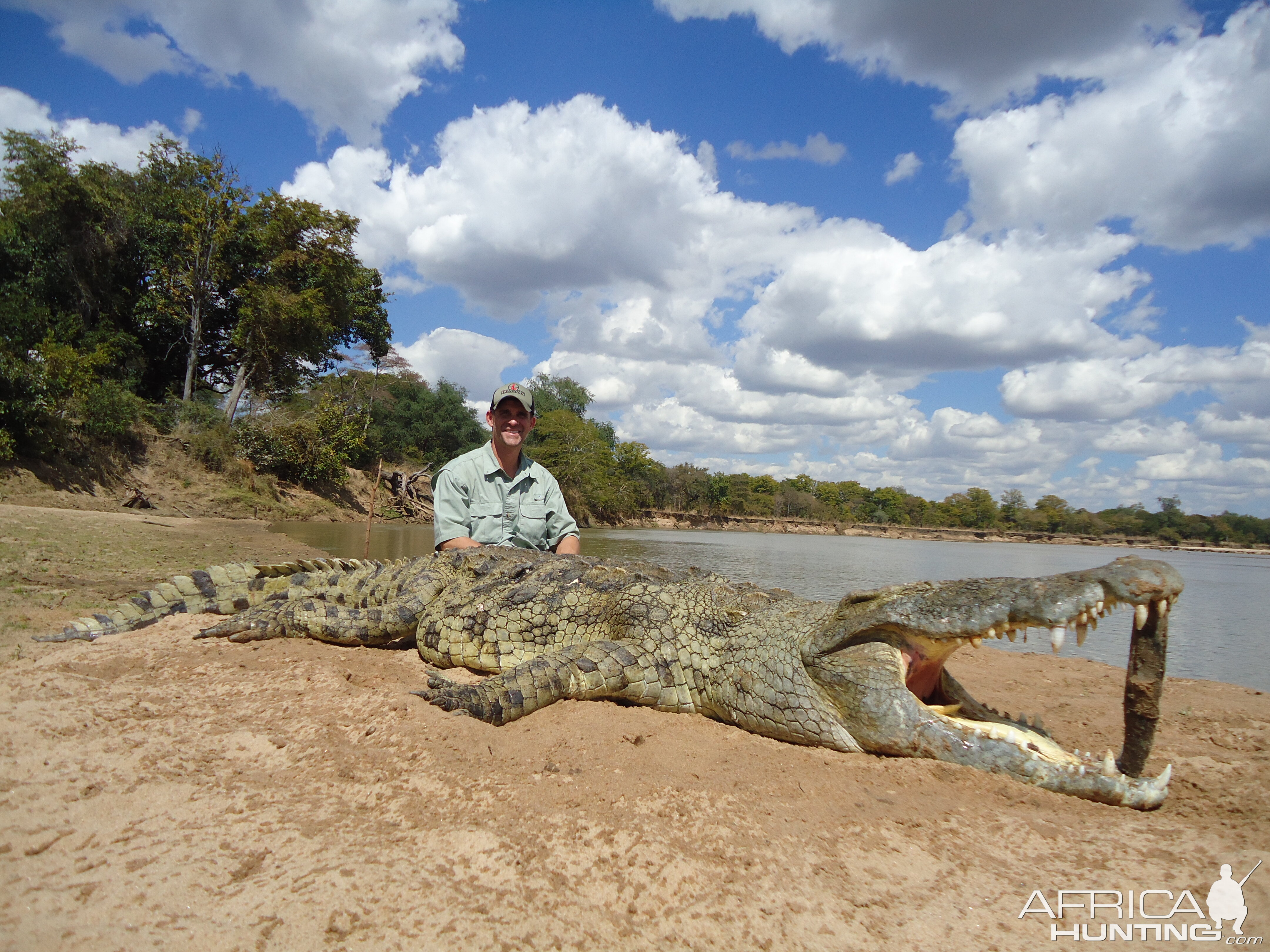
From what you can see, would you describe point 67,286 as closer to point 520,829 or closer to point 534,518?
point 534,518

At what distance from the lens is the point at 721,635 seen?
3643 millimetres

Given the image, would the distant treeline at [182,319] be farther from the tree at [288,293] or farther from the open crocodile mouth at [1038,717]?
the open crocodile mouth at [1038,717]

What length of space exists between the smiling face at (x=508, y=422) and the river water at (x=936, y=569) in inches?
66.0


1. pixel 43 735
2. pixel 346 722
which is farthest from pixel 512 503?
pixel 43 735

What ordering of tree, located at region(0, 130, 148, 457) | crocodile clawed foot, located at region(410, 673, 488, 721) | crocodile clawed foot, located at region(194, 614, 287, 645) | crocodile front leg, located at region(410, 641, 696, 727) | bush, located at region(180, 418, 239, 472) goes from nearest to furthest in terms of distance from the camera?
crocodile clawed foot, located at region(410, 673, 488, 721) < crocodile front leg, located at region(410, 641, 696, 727) < crocodile clawed foot, located at region(194, 614, 287, 645) < tree, located at region(0, 130, 148, 457) < bush, located at region(180, 418, 239, 472)

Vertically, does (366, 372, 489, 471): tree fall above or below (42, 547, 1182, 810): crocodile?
above

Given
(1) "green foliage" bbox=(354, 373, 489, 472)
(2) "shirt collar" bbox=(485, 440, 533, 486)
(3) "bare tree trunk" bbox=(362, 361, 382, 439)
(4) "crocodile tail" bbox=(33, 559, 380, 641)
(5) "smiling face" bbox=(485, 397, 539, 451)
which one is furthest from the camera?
(1) "green foliage" bbox=(354, 373, 489, 472)

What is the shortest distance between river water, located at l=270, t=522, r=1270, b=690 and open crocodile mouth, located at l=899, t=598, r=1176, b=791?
180 centimetres

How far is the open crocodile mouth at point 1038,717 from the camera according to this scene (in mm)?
2416

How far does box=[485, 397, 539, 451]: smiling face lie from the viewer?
216 inches

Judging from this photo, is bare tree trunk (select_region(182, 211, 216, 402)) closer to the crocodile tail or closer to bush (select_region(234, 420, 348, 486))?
bush (select_region(234, 420, 348, 486))

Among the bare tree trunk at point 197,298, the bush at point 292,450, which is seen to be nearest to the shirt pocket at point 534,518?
the bush at point 292,450

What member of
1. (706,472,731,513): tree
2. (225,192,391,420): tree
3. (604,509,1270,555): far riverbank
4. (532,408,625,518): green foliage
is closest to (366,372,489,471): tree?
(532,408,625,518): green foliage

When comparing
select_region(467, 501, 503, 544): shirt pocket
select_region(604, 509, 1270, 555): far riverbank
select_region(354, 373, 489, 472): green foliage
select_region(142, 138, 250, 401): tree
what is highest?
select_region(142, 138, 250, 401): tree
